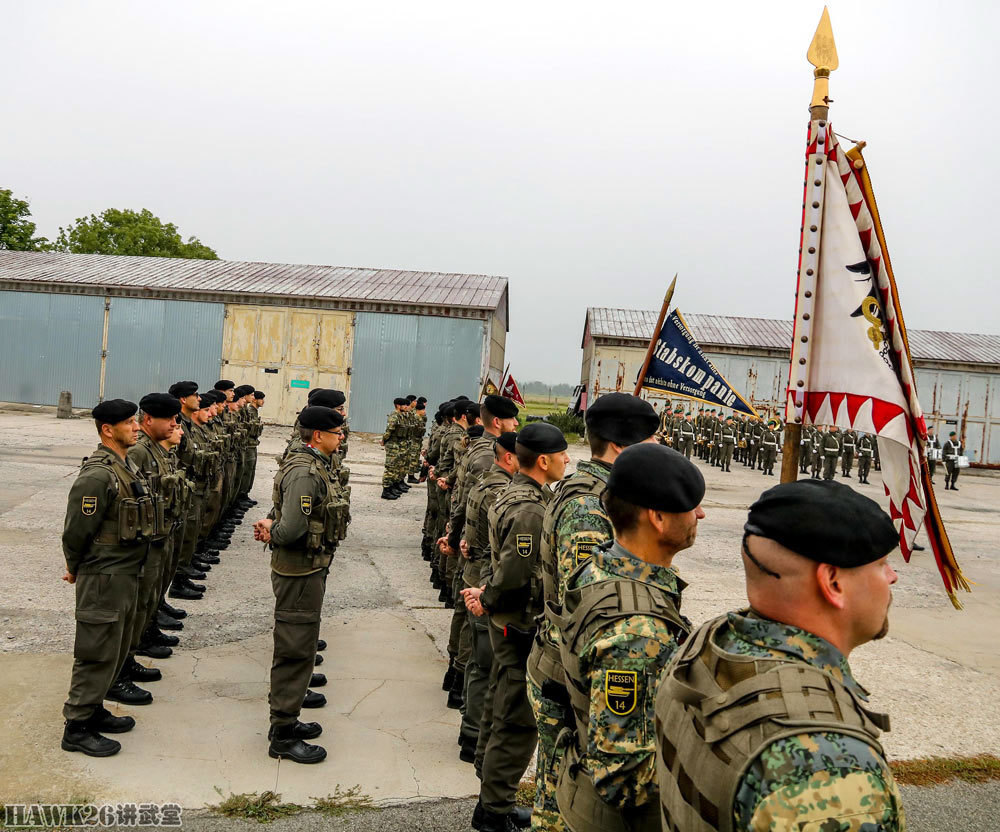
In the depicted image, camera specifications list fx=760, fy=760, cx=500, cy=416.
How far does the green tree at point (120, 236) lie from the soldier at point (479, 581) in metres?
46.6

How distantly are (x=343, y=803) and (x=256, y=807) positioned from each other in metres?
0.42

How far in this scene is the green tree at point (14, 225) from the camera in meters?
40.5

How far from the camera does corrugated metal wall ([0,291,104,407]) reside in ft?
85.3

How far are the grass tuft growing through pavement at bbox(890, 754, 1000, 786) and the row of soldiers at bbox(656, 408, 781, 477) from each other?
18771mm

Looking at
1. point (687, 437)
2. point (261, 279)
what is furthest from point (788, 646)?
point (261, 279)

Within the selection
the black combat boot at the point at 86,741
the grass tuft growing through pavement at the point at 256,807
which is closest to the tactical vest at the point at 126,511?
the black combat boot at the point at 86,741

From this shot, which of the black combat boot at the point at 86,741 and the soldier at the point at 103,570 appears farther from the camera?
the soldier at the point at 103,570

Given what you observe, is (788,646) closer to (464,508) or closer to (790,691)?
(790,691)

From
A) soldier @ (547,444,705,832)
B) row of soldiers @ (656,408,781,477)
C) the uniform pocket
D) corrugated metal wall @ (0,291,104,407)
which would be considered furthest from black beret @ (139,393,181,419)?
corrugated metal wall @ (0,291,104,407)

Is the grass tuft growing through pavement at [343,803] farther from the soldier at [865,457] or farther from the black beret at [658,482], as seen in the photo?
the soldier at [865,457]

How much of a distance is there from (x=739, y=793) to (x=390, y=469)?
12989mm

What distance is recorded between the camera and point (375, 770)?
4230mm

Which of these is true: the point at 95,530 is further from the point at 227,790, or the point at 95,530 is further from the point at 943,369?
the point at 943,369

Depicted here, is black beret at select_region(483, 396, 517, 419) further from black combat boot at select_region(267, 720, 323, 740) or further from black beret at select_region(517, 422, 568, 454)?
black combat boot at select_region(267, 720, 323, 740)
